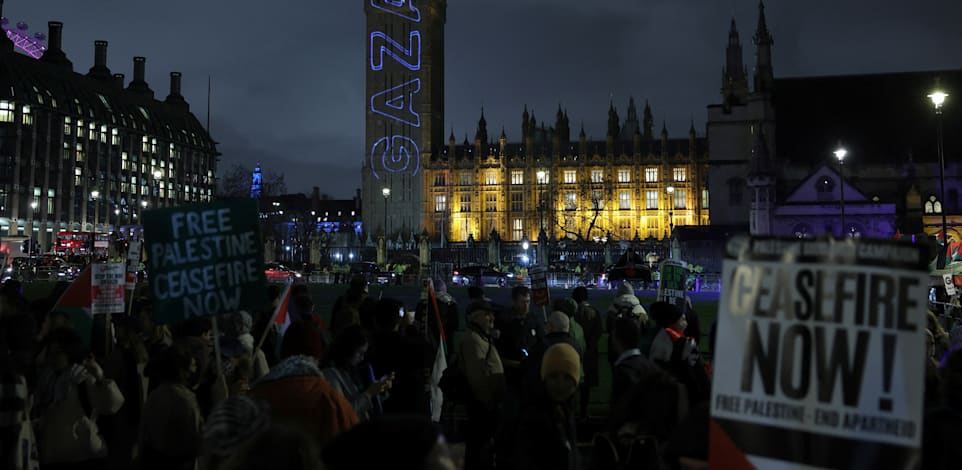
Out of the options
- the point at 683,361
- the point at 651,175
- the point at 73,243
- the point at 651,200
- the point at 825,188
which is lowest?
the point at 683,361

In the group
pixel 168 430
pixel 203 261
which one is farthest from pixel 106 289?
pixel 168 430

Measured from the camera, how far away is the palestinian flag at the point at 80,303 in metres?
8.89

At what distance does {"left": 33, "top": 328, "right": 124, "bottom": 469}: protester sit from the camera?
5773mm

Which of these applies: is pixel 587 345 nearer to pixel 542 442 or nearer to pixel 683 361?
pixel 683 361

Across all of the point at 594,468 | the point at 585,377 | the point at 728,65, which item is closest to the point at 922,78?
the point at 728,65

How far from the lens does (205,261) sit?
19.7ft

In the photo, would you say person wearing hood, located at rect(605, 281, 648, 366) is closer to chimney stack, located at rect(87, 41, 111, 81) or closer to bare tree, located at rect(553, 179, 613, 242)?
bare tree, located at rect(553, 179, 613, 242)

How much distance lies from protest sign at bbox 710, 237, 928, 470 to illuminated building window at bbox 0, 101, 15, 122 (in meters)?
84.2

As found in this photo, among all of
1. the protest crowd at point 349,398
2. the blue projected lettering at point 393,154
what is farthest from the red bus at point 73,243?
the protest crowd at point 349,398

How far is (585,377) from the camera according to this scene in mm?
10023

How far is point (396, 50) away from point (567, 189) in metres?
22.8

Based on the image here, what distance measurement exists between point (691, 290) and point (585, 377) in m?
29.7

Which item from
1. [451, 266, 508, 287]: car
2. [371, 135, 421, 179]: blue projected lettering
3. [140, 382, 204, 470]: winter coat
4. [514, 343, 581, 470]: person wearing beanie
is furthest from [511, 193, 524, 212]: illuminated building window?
[140, 382, 204, 470]: winter coat

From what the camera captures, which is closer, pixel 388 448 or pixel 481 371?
pixel 388 448
